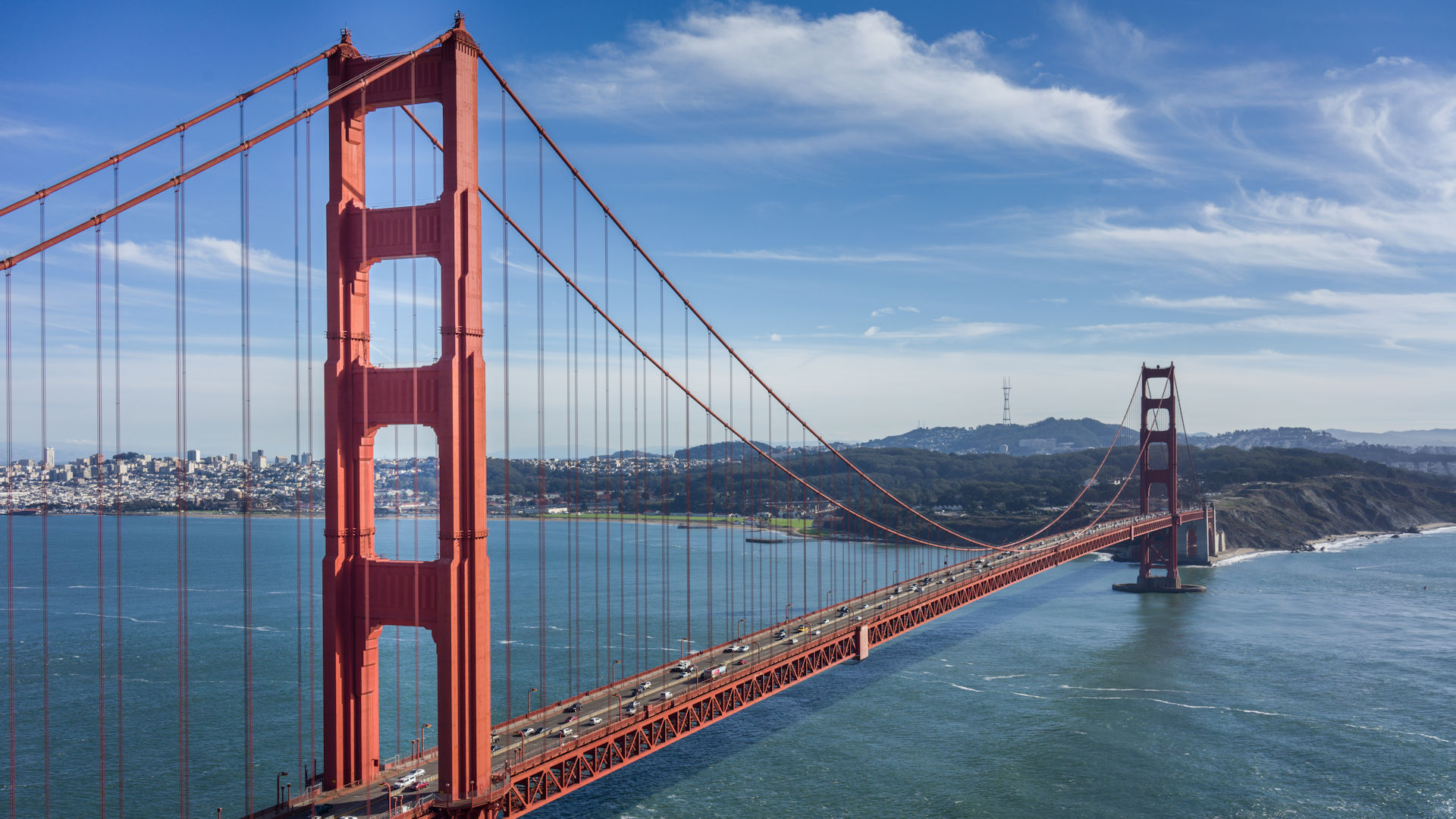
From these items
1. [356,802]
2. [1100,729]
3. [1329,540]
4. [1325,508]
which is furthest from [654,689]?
[1325,508]

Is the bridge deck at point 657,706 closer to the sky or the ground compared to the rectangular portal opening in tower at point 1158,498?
closer to the sky

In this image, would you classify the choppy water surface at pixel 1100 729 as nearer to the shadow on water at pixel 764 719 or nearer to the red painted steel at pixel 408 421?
the shadow on water at pixel 764 719

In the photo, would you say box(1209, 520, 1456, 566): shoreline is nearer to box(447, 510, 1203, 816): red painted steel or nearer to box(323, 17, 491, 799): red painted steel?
box(447, 510, 1203, 816): red painted steel

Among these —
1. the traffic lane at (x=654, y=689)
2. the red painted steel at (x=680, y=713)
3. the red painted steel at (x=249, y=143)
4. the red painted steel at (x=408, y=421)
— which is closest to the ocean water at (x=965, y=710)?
the red painted steel at (x=408, y=421)

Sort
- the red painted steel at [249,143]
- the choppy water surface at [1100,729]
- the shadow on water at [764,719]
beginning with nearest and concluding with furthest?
the red painted steel at [249,143]
the shadow on water at [764,719]
the choppy water surface at [1100,729]

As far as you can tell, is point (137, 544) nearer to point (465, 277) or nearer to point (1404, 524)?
point (465, 277)

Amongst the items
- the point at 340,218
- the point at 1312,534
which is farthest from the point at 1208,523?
the point at 340,218
